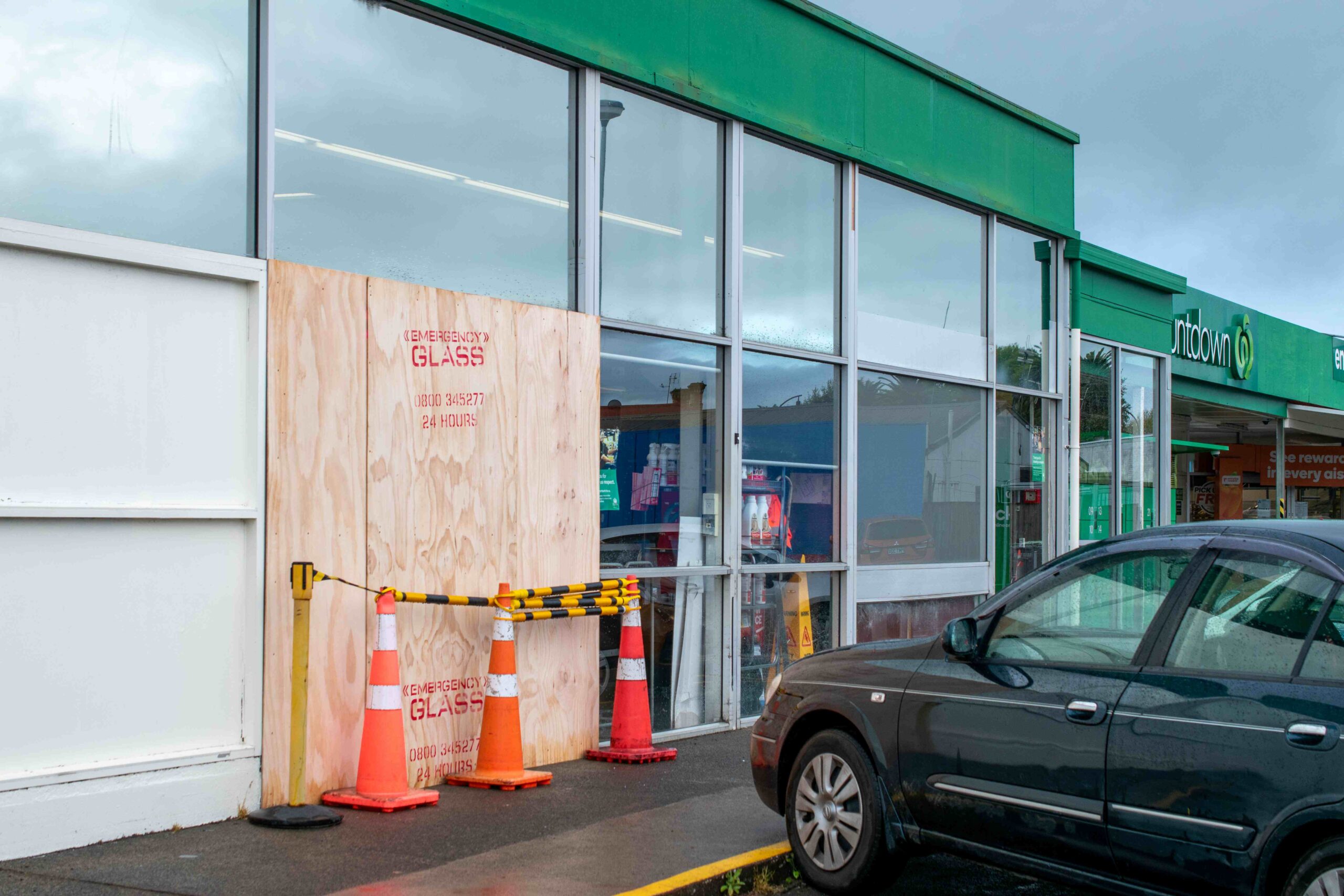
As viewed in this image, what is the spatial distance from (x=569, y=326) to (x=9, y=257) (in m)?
3.41

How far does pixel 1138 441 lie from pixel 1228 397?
7.18 meters

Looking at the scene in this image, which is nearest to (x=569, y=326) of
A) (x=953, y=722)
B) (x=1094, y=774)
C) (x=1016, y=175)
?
(x=953, y=722)

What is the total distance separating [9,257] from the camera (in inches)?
229

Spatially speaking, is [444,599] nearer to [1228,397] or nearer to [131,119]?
[131,119]

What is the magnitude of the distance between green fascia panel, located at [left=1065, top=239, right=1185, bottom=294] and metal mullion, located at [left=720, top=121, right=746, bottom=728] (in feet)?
16.9

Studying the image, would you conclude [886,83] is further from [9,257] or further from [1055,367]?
[9,257]

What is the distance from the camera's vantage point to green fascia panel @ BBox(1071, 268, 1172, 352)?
13.5 metres

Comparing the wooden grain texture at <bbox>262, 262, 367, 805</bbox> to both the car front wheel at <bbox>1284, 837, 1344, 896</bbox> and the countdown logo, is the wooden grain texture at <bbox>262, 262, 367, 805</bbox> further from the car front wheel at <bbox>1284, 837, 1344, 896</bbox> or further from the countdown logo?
the countdown logo

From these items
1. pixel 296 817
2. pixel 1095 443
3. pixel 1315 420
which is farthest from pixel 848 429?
pixel 1315 420

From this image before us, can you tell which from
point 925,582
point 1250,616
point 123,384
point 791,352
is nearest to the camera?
point 1250,616

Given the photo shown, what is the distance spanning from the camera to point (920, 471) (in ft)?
37.2

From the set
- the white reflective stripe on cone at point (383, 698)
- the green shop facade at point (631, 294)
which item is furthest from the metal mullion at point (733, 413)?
the white reflective stripe on cone at point (383, 698)

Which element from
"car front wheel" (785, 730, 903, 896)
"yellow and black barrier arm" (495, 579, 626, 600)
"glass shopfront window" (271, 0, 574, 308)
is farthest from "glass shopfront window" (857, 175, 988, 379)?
"car front wheel" (785, 730, 903, 896)

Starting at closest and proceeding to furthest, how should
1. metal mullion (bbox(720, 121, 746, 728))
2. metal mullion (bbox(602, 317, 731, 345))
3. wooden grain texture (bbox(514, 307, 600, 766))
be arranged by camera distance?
A: wooden grain texture (bbox(514, 307, 600, 766)), metal mullion (bbox(602, 317, 731, 345)), metal mullion (bbox(720, 121, 746, 728))
